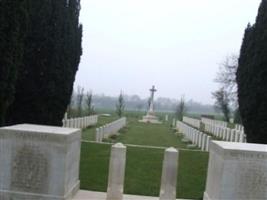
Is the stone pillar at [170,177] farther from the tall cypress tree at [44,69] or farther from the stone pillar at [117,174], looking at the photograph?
the tall cypress tree at [44,69]

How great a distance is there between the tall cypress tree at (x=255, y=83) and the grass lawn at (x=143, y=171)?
1.84 metres

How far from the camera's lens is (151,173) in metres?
11.3

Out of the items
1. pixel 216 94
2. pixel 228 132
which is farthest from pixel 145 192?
pixel 216 94

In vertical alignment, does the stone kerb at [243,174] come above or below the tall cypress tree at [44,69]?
below

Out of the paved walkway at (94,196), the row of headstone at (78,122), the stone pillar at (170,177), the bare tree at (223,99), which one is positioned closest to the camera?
A: the stone pillar at (170,177)

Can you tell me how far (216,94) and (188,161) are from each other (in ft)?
121

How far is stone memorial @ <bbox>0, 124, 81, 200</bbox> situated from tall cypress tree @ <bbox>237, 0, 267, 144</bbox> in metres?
5.30

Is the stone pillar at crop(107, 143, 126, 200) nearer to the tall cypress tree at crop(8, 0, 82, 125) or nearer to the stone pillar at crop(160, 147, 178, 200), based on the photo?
the stone pillar at crop(160, 147, 178, 200)

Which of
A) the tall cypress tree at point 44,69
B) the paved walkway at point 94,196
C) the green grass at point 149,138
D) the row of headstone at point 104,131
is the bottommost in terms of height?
the green grass at point 149,138

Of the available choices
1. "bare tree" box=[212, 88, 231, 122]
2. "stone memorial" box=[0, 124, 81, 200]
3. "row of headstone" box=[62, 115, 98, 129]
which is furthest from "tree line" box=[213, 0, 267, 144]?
"bare tree" box=[212, 88, 231, 122]

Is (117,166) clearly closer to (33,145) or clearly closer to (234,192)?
(33,145)

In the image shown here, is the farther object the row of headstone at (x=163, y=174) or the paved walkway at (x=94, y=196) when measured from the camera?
the paved walkway at (x=94, y=196)

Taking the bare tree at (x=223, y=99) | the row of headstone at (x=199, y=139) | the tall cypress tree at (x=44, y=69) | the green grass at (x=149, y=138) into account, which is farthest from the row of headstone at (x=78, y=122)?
the bare tree at (x=223, y=99)

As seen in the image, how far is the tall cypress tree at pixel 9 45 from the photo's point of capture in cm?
837
